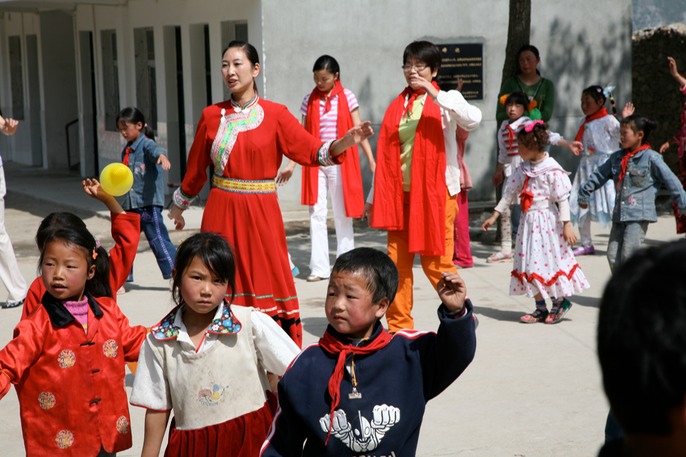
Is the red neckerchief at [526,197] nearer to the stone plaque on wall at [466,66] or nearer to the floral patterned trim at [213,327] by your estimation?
the floral patterned trim at [213,327]

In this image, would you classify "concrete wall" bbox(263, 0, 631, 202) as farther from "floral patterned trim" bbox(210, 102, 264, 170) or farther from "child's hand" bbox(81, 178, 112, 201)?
"child's hand" bbox(81, 178, 112, 201)

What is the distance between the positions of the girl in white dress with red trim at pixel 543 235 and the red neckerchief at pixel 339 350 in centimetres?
443

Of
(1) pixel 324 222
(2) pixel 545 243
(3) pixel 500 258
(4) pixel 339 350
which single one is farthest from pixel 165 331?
(3) pixel 500 258

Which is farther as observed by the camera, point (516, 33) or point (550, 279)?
point (516, 33)

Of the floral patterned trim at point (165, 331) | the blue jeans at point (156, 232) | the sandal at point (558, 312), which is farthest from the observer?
the blue jeans at point (156, 232)

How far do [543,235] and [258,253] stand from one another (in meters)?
2.68

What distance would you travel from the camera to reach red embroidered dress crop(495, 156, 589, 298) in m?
7.34

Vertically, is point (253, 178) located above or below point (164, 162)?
above

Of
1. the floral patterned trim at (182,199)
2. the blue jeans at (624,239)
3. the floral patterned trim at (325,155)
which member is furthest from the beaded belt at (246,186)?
the blue jeans at (624,239)

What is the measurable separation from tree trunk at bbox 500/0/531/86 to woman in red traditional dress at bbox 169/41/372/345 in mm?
5495

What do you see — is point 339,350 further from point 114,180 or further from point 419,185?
point 419,185

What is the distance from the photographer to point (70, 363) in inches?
145

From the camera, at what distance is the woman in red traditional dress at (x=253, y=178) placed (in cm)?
545

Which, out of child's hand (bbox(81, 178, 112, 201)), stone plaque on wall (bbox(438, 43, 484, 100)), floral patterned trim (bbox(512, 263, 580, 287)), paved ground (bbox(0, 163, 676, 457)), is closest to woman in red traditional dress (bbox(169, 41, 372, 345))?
paved ground (bbox(0, 163, 676, 457))
